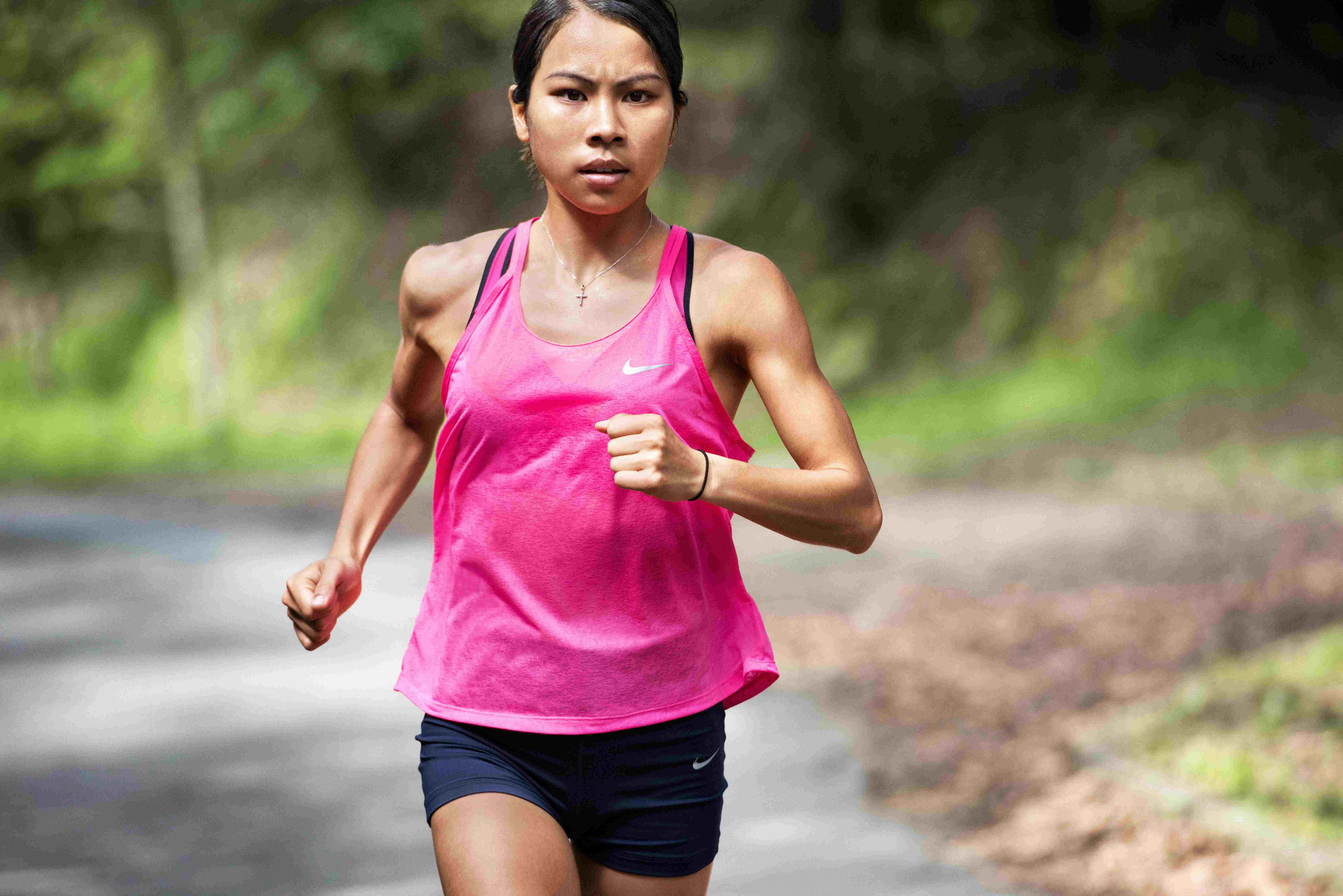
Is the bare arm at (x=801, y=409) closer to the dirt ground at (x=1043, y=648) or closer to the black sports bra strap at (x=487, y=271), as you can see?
the black sports bra strap at (x=487, y=271)

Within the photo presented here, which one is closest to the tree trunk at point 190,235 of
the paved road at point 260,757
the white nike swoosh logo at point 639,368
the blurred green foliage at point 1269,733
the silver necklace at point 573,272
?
the paved road at point 260,757

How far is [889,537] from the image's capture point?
10.4 meters

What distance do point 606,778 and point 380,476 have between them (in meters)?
0.66

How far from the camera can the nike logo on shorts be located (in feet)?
6.91

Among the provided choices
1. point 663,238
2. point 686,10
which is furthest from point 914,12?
point 663,238

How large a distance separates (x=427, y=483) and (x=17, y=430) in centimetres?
641

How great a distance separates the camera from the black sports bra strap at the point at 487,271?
2.26m

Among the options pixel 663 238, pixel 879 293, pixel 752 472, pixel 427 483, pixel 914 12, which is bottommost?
pixel 752 472

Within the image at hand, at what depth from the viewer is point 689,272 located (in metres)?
2.22

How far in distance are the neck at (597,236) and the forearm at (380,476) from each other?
1.47 ft

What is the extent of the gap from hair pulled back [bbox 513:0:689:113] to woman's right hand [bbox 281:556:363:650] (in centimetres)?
79

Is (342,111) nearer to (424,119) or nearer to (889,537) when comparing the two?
Result: (424,119)

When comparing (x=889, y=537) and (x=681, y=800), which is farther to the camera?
(x=889, y=537)

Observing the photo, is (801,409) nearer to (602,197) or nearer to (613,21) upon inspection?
(602,197)
